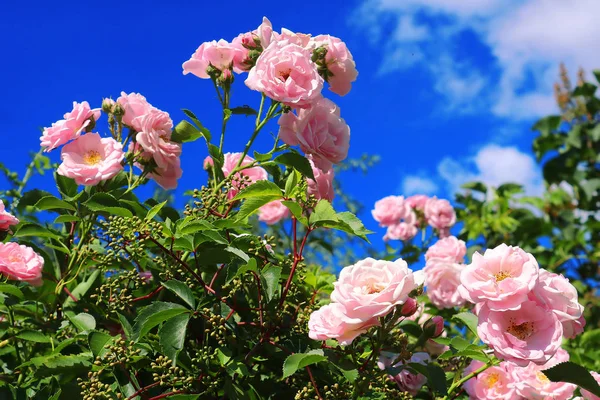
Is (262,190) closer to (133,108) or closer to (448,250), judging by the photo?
(133,108)

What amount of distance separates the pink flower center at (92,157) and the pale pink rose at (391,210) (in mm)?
1889

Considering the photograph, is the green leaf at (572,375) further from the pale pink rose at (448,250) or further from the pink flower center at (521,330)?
the pale pink rose at (448,250)

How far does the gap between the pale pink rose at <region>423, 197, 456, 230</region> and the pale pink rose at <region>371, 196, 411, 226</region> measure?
0.11 meters

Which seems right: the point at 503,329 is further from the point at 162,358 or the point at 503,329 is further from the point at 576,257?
the point at 576,257

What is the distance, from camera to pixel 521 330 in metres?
1.14

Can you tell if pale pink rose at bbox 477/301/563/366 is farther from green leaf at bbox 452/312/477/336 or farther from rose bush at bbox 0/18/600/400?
green leaf at bbox 452/312/477/336

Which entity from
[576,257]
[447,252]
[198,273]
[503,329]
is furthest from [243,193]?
[576,257]

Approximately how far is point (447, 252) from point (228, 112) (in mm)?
1273

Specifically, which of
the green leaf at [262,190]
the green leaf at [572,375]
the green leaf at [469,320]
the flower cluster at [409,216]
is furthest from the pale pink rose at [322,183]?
the flower cluster at [409,216]

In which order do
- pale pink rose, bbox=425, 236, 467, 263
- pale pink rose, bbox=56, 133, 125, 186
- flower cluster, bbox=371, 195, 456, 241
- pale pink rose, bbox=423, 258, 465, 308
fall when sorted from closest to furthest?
1. pale pink rose, bbox=56, 133, 125, 186
2. pale pink rose, bbox=423, 258, 465, 308
3. pale pink rose, bbox=425, 236, 467, 263
4. flower cluster, bbox=371, 195, 456, 241

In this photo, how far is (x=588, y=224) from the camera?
4.12 metres

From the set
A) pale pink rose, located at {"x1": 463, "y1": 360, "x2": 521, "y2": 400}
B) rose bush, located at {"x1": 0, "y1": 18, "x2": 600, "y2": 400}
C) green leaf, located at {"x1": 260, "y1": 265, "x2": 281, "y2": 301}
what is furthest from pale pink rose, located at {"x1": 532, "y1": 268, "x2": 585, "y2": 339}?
green leaf, located at {"x1": 260, "y1": 265, "x2": 281, "y2": 301}

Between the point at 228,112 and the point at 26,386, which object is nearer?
the point at 26,386

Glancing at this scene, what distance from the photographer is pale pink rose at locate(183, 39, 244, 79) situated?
5.14 feet
